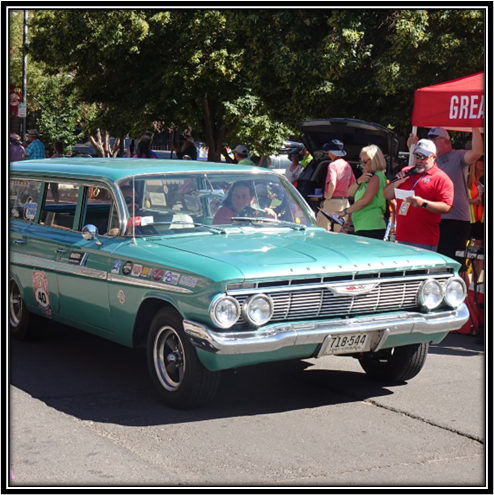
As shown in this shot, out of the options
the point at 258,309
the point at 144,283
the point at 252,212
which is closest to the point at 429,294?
the point at 258,309

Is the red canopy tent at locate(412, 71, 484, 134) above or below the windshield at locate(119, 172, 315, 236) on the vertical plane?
above

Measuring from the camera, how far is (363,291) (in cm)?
547

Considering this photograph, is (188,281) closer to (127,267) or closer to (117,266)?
(127,267)

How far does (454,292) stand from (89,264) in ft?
9.09

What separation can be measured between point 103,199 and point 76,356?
1.47 metres

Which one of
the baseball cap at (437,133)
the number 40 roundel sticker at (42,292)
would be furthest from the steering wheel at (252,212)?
the baseball cap at (437,133)

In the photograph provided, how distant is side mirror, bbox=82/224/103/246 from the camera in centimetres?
621

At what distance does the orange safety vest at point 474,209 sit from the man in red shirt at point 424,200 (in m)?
1.57

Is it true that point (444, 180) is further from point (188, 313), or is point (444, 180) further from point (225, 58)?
point (225, 58)

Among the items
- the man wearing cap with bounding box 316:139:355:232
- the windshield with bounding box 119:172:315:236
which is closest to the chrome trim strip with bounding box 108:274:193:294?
the windshield with bounding box 119:172:315:236

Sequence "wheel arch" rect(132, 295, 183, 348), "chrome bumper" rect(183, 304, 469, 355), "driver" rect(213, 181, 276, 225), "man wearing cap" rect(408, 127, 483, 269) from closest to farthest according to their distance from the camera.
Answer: "chrome bumper" rect(183, 304, 469, 355), "wheel arch" rect(132, 295, 183, 348), "driver" rect(213, 181, 276, 225), "man wearing cap" rect(408, 127, 483, 269)

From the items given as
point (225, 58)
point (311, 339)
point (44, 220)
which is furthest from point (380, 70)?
point (311, 339)

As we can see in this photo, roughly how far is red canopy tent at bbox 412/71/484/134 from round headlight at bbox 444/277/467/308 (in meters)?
2.96

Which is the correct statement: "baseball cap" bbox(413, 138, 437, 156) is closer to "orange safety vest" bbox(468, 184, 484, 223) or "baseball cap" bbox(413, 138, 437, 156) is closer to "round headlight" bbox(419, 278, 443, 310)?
"orange safety vest" bbox(468, 184, 484, 223)
